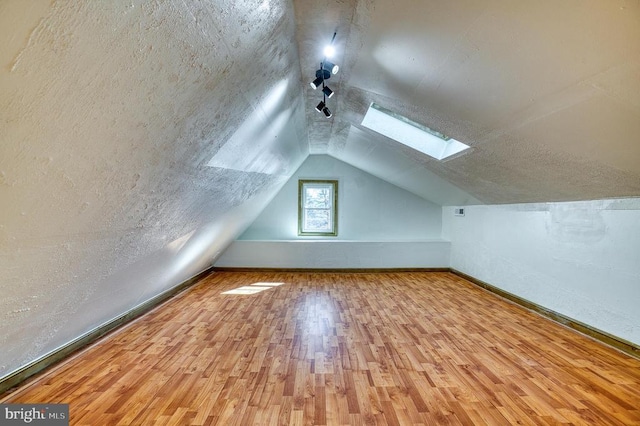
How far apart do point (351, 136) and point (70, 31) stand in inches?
161

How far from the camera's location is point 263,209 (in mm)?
6676

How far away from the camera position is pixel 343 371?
2.41 m

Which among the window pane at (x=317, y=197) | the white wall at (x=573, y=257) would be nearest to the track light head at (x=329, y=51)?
the white wall at (x=573, y=257)

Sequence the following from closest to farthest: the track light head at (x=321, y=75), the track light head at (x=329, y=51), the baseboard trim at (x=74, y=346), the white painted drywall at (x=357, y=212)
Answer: the baseboard trim at (x=74, y=346), the track light head at (x=329, y=51), the track light head at (x=321, y=75), the white painted drywall at (x=357, y=212)

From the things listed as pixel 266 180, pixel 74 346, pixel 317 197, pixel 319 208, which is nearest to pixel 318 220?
pixel 319 208

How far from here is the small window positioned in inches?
269

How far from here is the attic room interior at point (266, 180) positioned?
121 cm

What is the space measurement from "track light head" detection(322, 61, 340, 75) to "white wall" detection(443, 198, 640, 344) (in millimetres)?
2570

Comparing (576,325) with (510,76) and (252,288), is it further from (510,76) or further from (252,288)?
(252,288)

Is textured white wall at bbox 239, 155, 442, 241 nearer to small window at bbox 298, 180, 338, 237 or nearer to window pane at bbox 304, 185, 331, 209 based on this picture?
small window at bbox 298, 180, 338, 237

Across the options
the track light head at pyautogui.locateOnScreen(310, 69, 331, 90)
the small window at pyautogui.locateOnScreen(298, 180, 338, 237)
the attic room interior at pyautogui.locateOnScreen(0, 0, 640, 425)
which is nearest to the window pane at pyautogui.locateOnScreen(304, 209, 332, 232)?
the small window at pyautogui.locateOnScreen(298, 180, 338, 237)

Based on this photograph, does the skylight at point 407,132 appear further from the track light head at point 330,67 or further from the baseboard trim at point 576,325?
the baseboard trim at point 576,325

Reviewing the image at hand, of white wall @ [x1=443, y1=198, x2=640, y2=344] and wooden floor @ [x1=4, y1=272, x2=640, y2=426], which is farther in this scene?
white wall @ [x1=443, y1=198, x2=640, y2=344]

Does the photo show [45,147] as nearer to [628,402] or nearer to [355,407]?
[355,407]
